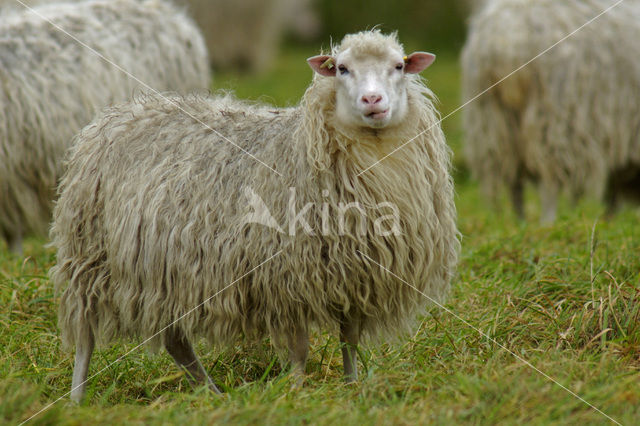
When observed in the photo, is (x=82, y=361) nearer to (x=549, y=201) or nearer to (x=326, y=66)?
(x=326, y=66)

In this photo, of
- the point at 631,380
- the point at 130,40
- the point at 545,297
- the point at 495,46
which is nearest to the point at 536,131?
the point at 495,46

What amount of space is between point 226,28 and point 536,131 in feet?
38.3

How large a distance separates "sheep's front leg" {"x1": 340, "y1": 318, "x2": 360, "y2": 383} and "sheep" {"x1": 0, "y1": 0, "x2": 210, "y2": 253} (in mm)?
2566

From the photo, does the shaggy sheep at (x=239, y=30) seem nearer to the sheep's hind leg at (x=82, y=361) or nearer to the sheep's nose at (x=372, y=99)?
the sheep's hind leg at (x=82, y=361)

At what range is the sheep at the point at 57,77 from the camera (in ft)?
17.0

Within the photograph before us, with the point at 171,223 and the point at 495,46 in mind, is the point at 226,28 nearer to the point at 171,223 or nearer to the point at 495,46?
the point at 495,46

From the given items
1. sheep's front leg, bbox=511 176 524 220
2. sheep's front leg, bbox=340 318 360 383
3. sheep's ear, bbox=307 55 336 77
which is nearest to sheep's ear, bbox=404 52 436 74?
sheep's ear, bbox=307 55 336 77

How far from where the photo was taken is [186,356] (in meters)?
3.72

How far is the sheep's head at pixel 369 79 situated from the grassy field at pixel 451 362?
2.39ft

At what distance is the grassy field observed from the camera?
2916 mm

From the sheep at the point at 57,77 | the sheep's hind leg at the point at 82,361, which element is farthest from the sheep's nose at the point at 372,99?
the sheep at the point at 57,77

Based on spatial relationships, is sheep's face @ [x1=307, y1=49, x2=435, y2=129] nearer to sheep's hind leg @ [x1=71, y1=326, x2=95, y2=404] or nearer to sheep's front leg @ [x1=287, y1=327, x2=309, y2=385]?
sheep's front leg @ [x1=287, y1=327, x2=309, y2=385]

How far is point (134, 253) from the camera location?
3.44 m

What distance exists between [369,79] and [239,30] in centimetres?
1443
